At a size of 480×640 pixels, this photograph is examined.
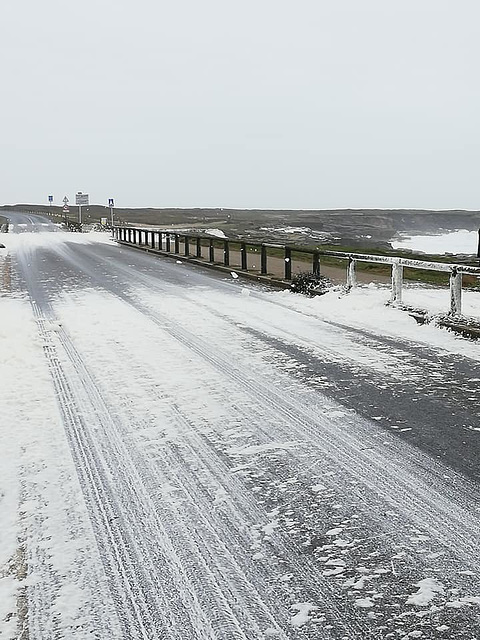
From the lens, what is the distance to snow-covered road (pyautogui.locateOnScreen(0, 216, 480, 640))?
3150 millimetres

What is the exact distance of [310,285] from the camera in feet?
51.8

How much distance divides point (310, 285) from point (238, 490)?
456 inches

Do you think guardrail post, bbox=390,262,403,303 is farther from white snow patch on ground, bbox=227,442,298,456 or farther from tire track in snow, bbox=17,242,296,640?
tire track in snow, bbox=17,242,296,640

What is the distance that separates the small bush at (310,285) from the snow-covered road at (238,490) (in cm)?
605

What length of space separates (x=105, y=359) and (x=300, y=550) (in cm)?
515

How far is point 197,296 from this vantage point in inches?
600

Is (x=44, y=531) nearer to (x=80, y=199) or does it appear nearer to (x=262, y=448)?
(x=262, y=448)

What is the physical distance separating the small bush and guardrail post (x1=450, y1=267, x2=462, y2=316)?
4396mm

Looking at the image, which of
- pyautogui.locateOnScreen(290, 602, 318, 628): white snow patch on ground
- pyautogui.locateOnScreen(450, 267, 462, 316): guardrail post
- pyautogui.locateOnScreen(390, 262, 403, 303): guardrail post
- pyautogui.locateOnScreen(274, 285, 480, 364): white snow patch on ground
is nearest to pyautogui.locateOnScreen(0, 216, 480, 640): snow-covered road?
pyautogui.locateOnScreen(290, 602, 318, 628): white snow patch on ground

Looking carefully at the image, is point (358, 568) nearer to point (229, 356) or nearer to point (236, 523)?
point (236, 523)

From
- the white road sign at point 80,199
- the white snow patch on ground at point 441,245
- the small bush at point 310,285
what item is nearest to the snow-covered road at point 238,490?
the small bush at point 310,285

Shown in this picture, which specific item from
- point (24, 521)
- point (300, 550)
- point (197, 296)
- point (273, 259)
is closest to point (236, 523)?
point (300, 550)

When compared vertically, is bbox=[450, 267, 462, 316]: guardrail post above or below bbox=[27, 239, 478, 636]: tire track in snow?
above

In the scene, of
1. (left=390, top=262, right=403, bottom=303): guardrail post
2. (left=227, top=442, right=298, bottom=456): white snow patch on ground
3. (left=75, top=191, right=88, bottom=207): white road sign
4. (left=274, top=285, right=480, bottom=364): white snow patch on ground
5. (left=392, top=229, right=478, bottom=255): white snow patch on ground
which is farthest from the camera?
(left=75, top=191, right=88, bottom=207): white road sign
